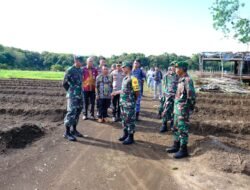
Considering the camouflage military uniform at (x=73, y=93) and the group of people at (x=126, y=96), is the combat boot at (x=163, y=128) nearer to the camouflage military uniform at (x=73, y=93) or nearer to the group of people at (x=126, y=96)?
the group of people at (x=126, y=96)

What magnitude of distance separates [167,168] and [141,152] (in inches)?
39.5

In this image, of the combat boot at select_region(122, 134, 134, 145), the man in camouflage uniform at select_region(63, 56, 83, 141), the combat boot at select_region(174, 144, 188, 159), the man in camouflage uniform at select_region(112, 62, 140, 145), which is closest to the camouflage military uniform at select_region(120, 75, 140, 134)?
the man in camouflage uniform at select_region(112, 62, 140, 145)

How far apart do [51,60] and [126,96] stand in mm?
87822

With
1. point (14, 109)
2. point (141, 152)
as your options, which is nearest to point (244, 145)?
point (141, 152)

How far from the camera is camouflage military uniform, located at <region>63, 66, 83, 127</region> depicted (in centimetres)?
701

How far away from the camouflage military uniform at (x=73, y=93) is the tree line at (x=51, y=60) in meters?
60.0

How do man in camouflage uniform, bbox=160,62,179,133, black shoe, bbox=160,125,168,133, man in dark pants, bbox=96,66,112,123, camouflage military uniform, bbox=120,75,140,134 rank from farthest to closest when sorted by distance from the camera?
man in dark pants, bbox=96,66,112,123 → black shoe, bbox=160,125,168,133 → man in camouflage uniform, bbox=160,62,179,133 → camouflage military uniform, bbox=120,75,140,134

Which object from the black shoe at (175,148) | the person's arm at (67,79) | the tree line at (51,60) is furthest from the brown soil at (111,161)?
the tree line at (51,60)

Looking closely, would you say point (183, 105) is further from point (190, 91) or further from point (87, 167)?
point (87, 167)

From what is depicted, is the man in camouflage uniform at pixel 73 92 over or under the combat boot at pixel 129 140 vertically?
over

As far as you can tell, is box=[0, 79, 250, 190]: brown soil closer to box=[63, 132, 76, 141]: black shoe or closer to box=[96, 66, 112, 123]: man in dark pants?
box=[63, 132, 76, 141]: black shoe

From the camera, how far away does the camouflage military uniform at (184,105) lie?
5.77 meters

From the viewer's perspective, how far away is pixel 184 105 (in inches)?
231

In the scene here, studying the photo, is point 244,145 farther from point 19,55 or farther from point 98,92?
point 19,55
